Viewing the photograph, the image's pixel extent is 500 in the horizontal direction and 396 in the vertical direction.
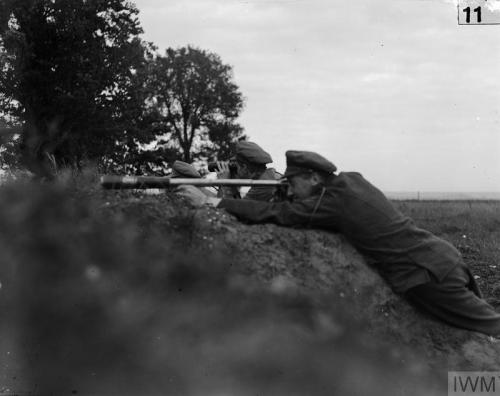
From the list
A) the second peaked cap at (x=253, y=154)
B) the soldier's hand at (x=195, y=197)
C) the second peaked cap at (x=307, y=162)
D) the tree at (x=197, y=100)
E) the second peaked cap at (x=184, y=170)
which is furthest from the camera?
the tree at (x=197, y=100)

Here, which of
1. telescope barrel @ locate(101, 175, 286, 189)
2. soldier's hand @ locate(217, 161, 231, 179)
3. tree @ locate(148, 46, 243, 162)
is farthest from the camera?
tree @ locate(148, 46, 243, 162)

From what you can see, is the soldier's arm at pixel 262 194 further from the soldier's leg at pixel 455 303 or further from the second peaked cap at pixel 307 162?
the soldier's leg at pixel 455 303

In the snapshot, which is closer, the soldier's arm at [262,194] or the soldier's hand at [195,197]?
the soldier's hand at [195,197]

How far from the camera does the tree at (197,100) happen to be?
5216cm

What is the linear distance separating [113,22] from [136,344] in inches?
1246

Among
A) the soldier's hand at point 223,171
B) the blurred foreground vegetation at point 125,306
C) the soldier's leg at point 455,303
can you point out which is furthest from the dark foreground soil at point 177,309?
the soldier's hand at point 223,171

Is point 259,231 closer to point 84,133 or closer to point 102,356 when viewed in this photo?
point 102,356

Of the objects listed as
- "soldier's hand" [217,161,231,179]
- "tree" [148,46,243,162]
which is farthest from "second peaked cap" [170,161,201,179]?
"tree" [148,46,243,162]

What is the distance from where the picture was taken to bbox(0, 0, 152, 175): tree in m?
28.1

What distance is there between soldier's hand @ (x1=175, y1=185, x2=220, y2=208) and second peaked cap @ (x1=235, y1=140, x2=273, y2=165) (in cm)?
294

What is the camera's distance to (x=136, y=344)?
407 cm

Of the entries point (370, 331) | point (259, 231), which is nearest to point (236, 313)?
point (259, 231)

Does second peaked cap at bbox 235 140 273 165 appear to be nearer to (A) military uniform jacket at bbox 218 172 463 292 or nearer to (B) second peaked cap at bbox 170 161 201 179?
(B) second peaked cap at bbox 170 161 201 179

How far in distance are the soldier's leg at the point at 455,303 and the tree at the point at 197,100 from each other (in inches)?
1847
